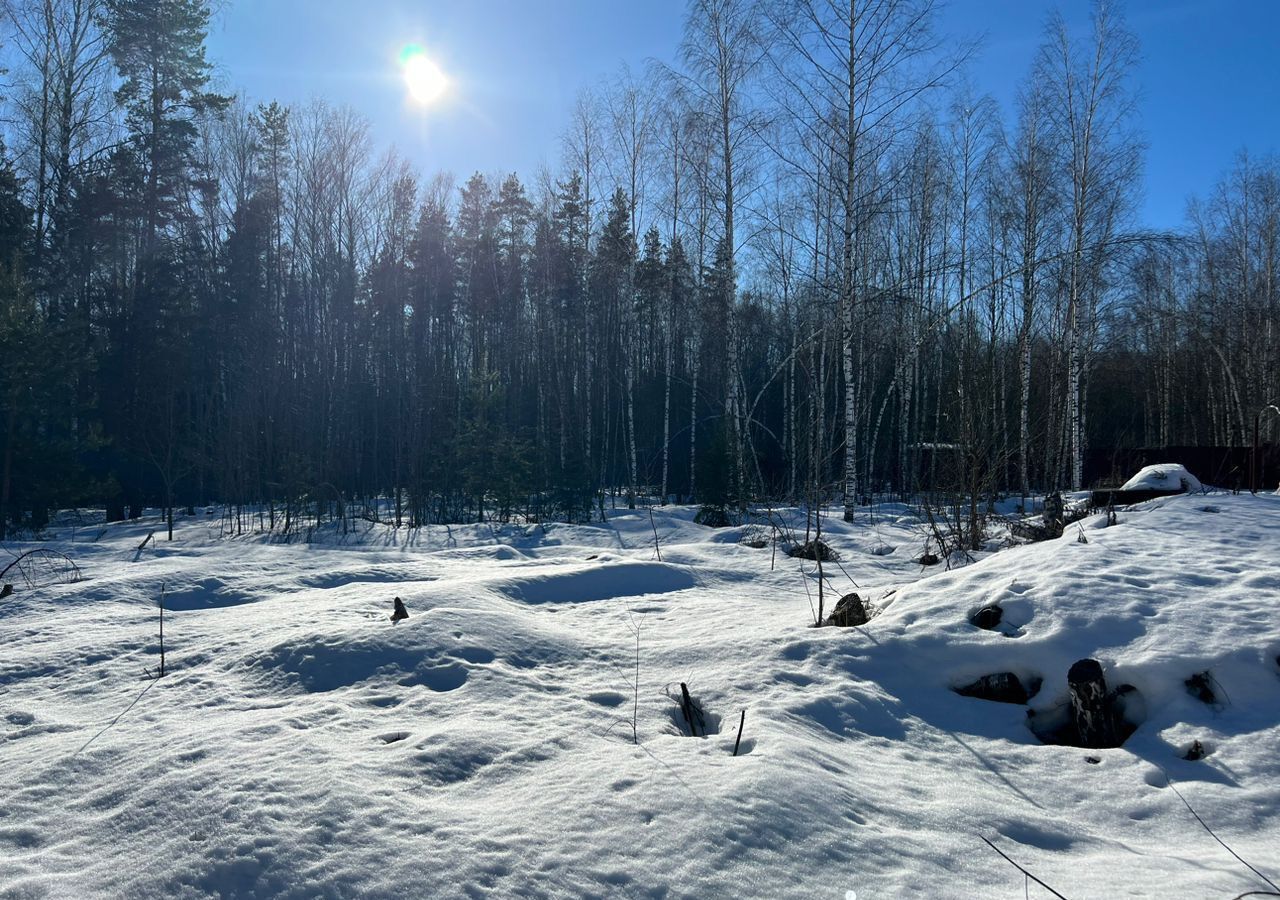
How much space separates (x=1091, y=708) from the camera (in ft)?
11.5

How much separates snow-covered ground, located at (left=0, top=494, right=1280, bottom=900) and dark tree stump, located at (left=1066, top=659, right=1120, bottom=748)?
0.36 ft

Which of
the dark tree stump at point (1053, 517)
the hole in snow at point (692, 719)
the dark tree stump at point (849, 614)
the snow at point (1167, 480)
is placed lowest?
the hole in snow at point (692, 719)

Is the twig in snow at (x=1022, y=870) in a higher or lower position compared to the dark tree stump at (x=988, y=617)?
lower

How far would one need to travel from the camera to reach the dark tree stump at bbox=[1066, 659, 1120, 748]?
346 centimetres

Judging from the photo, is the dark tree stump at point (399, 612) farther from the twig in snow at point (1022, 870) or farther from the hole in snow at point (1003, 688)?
the twig in snow at point (1022, 870)

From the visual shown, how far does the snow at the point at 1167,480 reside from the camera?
887 cm

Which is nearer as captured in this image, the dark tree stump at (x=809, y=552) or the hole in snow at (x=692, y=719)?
the hole in snow at (x=692, y=719)

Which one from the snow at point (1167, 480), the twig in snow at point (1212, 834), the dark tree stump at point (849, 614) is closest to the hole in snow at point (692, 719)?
the dark tree stump at point (849, 614)

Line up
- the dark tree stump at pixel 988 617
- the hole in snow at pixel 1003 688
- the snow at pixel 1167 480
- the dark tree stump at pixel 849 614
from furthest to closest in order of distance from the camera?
the snow at pixel 1167 480 → the dark tree stump at pixel 849 614 → the dark tree stump at pixel 988 617 → the hole in snow at pixel 1003 688

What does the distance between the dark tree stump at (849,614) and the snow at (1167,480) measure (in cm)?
614

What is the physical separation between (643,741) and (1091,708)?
7.15ft

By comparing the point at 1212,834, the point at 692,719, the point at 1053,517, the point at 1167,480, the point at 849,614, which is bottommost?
the point at 1212,834

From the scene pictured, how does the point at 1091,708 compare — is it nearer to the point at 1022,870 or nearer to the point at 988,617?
the point at 988,617

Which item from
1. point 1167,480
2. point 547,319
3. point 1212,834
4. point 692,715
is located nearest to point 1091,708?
point 1212,834
